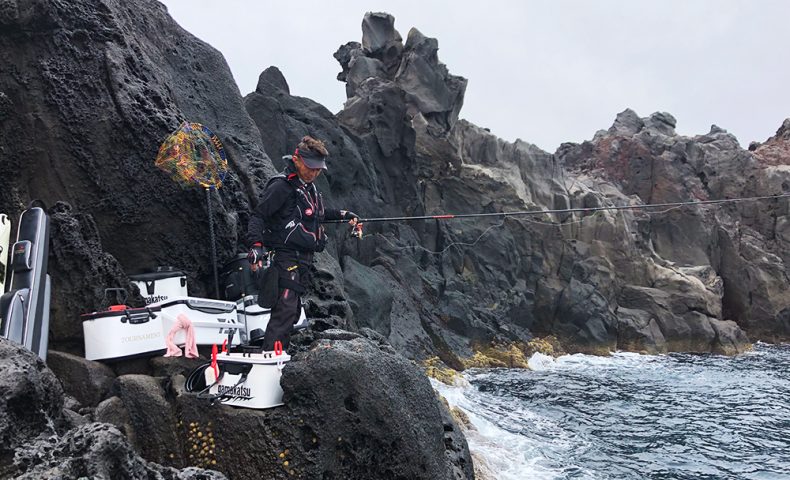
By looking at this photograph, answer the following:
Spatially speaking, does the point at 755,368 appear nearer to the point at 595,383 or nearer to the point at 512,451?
the point at 595,383

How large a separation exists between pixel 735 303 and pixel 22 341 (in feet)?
126

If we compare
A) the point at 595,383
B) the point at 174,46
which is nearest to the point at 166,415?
the point at 174,46

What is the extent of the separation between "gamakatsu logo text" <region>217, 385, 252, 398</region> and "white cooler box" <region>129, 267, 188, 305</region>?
2149 millimetres

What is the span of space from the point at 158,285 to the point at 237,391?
2.37 meters

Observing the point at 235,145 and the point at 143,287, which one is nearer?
the point at 143,287

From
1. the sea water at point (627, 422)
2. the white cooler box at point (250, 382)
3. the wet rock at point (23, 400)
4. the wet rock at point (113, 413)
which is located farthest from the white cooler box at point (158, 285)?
the sea water at point (627, 422)

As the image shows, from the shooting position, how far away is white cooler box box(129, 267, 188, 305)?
21.5 ft

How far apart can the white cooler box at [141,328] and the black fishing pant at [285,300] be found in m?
0.91

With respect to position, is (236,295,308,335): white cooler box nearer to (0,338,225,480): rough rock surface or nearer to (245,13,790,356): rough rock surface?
(0,338,225,480): rough rock surface

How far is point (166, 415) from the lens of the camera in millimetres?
4809

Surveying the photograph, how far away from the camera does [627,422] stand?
11953mm

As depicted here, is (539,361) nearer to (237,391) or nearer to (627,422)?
→ (627,422)

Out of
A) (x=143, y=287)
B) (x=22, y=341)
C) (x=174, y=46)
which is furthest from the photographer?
(x=174, y=46)

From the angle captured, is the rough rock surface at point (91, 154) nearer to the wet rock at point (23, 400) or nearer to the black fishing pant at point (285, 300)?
the black fishing pant at point (285, 300)
